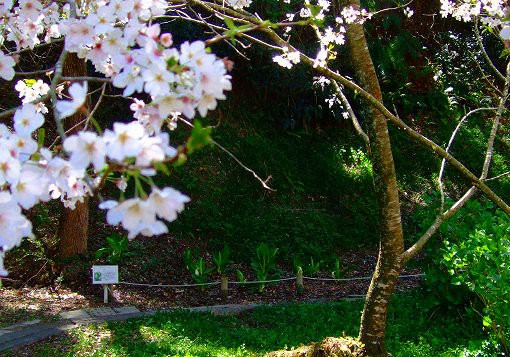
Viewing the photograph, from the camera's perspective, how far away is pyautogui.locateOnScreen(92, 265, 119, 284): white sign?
14.6 feet

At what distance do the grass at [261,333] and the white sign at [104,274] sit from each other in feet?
1.91

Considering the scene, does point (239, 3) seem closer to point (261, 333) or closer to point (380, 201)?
point (380, 201)

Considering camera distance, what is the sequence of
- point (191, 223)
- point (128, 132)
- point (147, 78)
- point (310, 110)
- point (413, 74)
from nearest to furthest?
point (128, 132) < point (147, 78) < point (191, 223) < point (310, 110) < point (413, 74)

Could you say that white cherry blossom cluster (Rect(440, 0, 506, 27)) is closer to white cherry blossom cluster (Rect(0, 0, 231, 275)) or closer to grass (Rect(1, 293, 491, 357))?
white cherry blossom cluster (Rect(0, 0, 231, 275))

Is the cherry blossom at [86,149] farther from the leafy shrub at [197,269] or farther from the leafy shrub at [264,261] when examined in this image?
the leafy shrub at [264,261]

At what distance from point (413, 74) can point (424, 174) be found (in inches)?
77.1

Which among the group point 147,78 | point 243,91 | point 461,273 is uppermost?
point 243,91

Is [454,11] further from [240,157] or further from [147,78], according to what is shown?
[240,157]

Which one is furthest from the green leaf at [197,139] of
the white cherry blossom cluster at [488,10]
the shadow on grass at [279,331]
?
the shadow on grass at [279,331]

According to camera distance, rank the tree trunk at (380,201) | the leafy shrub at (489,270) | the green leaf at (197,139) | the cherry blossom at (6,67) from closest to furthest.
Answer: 1. the green leaf at (197,139)
2. the cherry blossom at (6,67)
3. the tree trunk at (380,201)
4. the leafy shrub at (489,270)

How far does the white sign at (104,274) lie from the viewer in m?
4.45

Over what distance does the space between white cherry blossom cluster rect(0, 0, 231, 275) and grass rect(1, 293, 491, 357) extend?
2.39 metres

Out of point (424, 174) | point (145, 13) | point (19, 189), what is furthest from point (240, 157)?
point (19, 189)

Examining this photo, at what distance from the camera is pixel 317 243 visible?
6.11 metres
